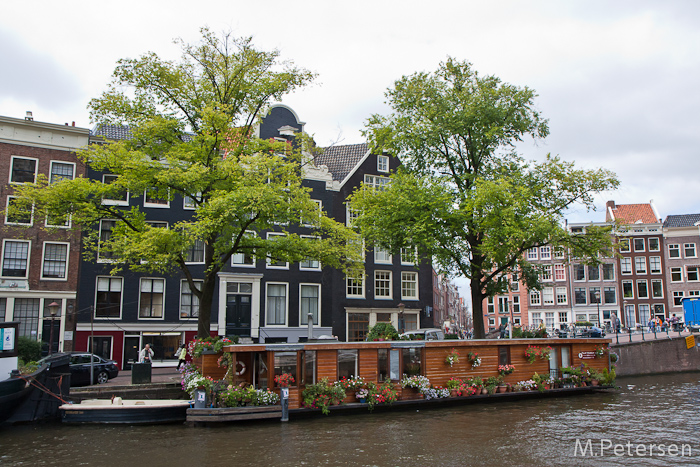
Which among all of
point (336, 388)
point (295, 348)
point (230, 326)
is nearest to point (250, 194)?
point (295, 348)

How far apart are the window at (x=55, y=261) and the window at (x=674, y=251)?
56.4m

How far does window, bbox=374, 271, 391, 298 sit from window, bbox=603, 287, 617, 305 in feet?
109

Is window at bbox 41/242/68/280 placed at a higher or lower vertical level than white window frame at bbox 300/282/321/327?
higher

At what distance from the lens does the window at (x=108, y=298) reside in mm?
32250

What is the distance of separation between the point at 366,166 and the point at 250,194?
2137cm

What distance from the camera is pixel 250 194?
19594 mm

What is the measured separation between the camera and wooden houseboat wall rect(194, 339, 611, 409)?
1934 cm

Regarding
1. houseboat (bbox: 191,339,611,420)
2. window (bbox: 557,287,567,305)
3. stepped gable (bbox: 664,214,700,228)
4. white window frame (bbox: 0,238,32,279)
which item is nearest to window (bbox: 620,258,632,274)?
stepped gable (bbox: 664,214,700,228)

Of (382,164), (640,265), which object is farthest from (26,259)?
(640,265)

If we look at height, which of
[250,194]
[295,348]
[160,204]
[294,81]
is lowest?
[295,348]

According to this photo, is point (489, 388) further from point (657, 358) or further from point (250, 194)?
point (657, 358)

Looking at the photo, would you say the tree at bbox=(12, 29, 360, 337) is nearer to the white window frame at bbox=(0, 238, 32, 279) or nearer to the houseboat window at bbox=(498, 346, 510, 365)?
the houseboat window at bbox=(498, 346, 510, 365)

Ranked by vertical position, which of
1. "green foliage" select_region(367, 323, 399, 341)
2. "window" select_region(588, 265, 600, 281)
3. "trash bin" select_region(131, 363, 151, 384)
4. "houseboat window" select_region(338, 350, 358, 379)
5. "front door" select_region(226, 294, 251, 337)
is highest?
"window" select_region(588, 265, 600, 281)

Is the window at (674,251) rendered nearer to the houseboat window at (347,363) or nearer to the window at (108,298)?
the houseboat window at (347,363)
